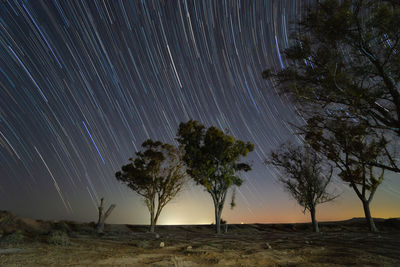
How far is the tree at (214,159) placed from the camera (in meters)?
20.4

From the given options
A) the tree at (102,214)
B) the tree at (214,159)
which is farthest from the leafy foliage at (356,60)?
the tree at (102,214)

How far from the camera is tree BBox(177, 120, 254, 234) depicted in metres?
20.4

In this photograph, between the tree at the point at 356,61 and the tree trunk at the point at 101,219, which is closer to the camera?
the tree at the point at 356,61

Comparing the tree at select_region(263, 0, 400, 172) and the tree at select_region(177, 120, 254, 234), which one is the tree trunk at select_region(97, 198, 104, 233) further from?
the tree at select_region(263, 0, 400, 172)

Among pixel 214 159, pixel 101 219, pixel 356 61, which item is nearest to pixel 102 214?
pixel 101 219

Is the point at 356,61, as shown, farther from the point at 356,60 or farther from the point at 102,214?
the point at 102,214

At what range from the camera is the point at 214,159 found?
68.2ft

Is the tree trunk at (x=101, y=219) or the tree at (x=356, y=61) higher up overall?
the tree at (x=356, y=61)

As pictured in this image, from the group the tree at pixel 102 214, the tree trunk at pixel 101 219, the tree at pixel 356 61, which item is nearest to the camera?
the tree at pixel 356 61

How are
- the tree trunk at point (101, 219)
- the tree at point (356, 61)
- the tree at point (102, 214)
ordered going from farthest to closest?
the tree at point (102, 214) < the tree trunk at point (101, 219) < the tree at point (356, 61)

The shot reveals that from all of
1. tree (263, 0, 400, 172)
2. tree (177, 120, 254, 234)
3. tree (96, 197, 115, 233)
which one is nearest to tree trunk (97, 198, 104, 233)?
tree (96, 197, 115, 233)

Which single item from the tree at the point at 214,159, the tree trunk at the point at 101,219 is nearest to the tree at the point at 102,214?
the tree trunk at the point at 101,219

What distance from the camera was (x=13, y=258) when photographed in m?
5.81

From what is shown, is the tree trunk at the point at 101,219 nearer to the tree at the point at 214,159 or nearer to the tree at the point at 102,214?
the tree at the point at 102,214
